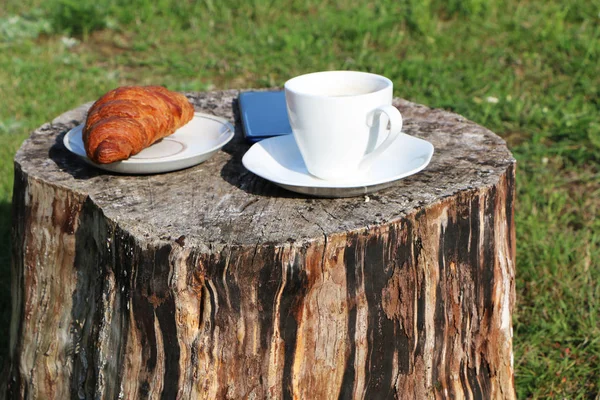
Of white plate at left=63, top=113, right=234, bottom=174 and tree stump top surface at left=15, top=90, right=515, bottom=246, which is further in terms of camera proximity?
white plate at left=63, top=113, right=234, bottom=174

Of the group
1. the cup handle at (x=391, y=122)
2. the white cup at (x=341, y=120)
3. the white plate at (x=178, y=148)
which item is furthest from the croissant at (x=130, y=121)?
the cup handle at (x=391, y=122)

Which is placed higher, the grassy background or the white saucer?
the white saucer

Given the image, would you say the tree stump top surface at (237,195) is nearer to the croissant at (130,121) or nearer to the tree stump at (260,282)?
the tree stump at (260,282)

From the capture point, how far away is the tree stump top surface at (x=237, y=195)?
60.8 inches

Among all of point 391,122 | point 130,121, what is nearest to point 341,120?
point 391,122

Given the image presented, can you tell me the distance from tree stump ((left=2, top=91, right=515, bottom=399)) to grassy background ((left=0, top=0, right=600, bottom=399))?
2.66 feet

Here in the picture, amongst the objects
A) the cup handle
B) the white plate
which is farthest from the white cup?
the white plate

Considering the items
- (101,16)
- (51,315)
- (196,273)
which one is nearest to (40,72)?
(101,16)

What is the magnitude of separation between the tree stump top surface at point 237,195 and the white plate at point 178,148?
1.5 inches

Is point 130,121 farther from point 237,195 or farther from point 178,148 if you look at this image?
point 237,195

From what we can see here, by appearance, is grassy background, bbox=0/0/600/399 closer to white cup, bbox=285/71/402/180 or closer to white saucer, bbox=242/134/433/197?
white saucer, bbox=242/134/433/197

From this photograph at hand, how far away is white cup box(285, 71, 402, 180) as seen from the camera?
1576mm

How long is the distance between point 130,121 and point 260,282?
1.76 feet

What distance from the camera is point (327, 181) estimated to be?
1.66 meters
